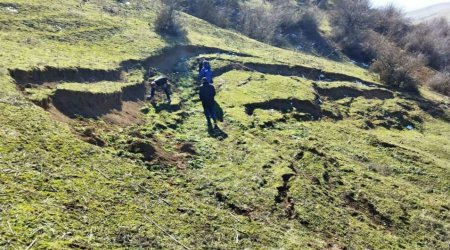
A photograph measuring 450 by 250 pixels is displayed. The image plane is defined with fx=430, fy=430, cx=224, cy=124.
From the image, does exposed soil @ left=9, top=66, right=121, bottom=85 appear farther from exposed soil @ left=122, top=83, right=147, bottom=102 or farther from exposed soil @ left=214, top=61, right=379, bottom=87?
exposed soil @ left=214, top=61, right=379, bottom=87

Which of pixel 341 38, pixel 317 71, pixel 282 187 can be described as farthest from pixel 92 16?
pixel 341 38

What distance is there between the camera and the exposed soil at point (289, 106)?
2094 centimetres

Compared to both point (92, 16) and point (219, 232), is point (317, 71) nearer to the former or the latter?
point (92, 16)

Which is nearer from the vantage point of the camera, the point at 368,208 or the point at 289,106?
the point at 368,208

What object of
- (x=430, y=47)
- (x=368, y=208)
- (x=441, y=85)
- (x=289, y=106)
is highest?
(x=430, y=47)

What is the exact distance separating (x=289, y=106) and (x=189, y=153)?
8.68m

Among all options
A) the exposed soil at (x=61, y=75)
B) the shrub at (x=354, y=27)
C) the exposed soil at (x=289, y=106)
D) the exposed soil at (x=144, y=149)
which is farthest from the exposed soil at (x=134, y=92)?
the shrub at (x=354, y=27)

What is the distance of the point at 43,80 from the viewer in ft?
51.6

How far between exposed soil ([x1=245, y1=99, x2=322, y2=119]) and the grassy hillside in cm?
11

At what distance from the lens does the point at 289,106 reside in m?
21.8

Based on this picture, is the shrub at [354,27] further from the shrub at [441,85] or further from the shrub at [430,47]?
the shrub at [441,85]

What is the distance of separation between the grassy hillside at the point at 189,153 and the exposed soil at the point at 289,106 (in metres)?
0.11

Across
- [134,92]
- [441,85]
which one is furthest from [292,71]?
[441,85]

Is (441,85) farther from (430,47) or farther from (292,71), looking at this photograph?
(430,47)
